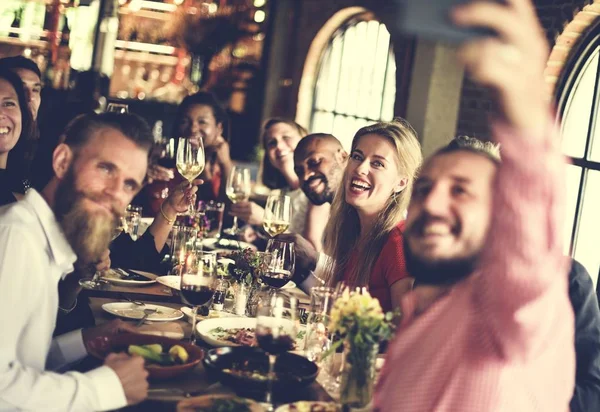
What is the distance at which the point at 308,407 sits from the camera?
1721 millimetres

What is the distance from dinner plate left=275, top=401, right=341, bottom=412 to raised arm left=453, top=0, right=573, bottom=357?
533 mm

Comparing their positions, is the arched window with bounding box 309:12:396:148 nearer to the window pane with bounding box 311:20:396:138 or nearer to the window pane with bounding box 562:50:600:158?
the window pane with bounding box 311:20:396:138

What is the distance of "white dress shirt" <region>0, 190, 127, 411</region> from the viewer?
1.62m

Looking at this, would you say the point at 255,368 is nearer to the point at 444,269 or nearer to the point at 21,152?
the point at 444,269

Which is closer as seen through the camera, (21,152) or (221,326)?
(221,326)

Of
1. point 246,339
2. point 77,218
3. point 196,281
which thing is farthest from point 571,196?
point 77,218

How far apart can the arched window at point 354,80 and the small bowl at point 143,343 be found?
182 inches

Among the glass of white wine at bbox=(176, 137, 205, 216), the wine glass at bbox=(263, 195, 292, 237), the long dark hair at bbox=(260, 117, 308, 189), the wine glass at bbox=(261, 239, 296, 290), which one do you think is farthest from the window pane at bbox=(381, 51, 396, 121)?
the wine glass at bbox=(261, 239, 296, 290)

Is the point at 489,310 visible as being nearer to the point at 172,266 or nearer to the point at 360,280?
the point at 360,280

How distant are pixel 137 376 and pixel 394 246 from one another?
1286 mm

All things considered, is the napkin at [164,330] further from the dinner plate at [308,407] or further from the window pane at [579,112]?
the window pane at [579,112]

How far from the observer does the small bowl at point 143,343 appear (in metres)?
1.84

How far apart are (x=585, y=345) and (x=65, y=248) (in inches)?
53.6

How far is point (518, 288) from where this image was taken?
4.14ft
